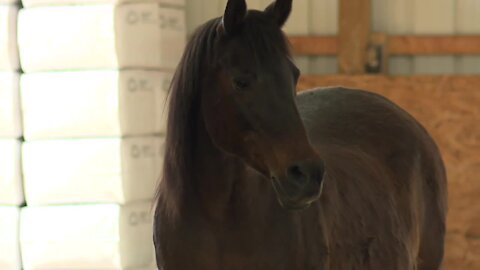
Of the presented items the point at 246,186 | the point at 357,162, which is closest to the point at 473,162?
the point at 357,162

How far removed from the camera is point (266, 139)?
1773mm

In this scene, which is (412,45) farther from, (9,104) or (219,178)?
(219,178)

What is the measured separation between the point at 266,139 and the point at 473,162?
8.82 feet

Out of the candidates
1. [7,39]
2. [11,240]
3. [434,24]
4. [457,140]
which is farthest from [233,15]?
[434,24]

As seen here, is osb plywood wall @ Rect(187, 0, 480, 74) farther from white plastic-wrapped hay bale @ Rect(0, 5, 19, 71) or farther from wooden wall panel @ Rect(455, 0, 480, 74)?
white plastic-wrapped hay bale @ Rect(0, 5, 19, 71)

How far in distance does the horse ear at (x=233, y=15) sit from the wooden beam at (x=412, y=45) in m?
2.73

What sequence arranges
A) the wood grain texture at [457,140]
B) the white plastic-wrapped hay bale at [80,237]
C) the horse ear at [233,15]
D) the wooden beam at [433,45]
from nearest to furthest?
the horse ear at [233,15] → the white plastic-wrapped hay bale at [80,237] → the wood grain texture at [457,140] → the wooden beam at [433,45]

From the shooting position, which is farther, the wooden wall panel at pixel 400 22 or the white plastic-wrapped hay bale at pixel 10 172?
the wooden wall panel at pixel 400 22

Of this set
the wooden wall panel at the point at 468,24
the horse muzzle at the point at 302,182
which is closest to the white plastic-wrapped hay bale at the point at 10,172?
the wooden wall panel at the point at 468,24

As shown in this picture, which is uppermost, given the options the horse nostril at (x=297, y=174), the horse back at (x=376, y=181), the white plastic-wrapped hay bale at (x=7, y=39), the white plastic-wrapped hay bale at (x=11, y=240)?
the white plastic-wrapped hay bale at (x=7, y=39)

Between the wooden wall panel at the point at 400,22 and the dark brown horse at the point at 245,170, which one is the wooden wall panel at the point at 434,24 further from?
the dark brown horse at the point at 245,170

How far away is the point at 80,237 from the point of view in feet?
12.8

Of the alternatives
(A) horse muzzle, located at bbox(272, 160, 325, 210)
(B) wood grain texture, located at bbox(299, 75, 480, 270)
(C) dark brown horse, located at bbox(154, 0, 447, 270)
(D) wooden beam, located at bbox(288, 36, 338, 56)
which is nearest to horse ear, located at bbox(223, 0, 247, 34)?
(C) dark brown horse, located at bbox(154, 0, 447, 270)

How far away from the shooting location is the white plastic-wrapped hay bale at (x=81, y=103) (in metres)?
3.91
